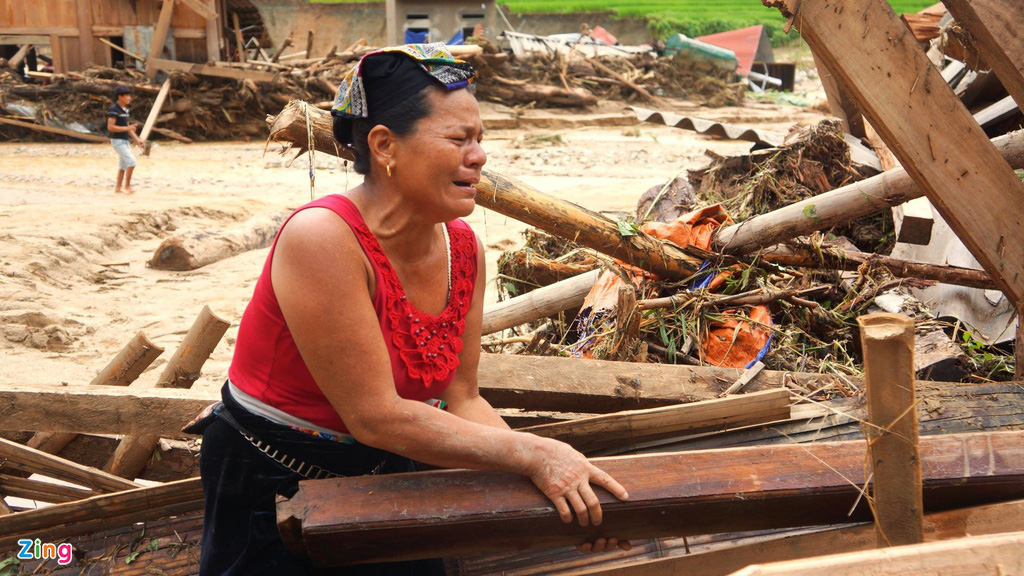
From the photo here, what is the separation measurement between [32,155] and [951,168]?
15709 mm

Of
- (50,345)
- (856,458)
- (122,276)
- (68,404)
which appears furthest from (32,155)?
(856,458)

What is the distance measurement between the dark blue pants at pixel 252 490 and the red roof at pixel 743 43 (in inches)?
1013

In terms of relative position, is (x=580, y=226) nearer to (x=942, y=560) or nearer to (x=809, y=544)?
(x=809, y=544)

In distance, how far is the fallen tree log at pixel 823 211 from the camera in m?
3.77

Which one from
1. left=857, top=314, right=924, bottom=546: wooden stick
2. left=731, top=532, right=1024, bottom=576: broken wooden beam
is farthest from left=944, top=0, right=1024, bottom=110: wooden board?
left=731, top=532, right=1024, bottom=576: broken wooden beam

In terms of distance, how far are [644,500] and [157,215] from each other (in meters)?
8.71

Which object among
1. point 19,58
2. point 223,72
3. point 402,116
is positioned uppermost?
point 402,116

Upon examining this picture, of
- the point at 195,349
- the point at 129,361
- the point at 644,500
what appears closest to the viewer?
the point at 644,500

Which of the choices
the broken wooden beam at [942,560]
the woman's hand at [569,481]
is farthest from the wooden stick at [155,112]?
the broken wooden beam at [942,560]

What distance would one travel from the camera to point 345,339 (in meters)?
1.82

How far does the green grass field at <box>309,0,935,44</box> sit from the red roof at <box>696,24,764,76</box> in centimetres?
439

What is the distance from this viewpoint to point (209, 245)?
8.01 meters

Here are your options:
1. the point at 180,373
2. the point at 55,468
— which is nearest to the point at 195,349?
the point at 180,373

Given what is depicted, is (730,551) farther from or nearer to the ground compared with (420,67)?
nearer to the ground
